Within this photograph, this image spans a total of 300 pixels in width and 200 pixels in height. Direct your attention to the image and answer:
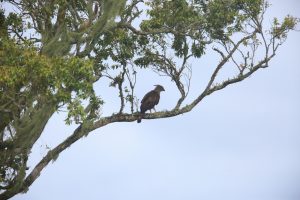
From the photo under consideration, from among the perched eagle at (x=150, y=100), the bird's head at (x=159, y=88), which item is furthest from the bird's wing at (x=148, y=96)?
the bird's head at (x=159, y=88)

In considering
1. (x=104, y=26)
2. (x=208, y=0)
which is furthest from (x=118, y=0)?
(x=208, y=0)

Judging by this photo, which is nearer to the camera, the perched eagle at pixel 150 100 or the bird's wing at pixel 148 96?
the perched eagle at pixel 150 100

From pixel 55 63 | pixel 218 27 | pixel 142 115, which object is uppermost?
pixel 218 27

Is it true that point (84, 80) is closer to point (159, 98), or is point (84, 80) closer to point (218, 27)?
point (159, 98)

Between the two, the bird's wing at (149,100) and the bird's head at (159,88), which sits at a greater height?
the bird's head at (159,88)

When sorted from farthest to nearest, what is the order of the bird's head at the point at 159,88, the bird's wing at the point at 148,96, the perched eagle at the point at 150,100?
the bird's head at the point at 159,88 < the bird's wing at the point at 148,96 < the perched eagle at the point at 150,100

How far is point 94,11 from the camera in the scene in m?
19.3

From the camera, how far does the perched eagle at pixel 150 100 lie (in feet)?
59.9

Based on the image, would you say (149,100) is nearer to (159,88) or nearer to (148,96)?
(148,96)

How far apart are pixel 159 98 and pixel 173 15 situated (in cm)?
246

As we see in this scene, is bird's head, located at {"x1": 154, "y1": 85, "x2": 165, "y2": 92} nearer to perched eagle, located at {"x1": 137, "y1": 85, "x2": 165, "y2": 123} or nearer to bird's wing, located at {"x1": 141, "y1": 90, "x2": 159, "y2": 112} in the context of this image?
perched eagle, located at {"x1": 137, "y1": 85, "x2": 165, "y2": 123}

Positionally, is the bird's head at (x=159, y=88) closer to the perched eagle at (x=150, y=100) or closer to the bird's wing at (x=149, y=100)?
the perched eagle at (x=150, y=100)

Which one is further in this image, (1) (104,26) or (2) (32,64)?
(1) (104,26)

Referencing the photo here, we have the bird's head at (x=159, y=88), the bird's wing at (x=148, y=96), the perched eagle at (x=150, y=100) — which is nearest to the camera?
the perched eagle at (x=150, y=100)
